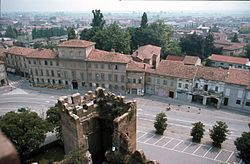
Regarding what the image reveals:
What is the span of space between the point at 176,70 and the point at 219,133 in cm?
2418

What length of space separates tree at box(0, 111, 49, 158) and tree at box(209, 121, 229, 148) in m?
28.4

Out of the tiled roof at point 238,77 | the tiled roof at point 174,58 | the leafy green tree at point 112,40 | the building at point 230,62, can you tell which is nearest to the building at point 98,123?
the tiled roof at point 238,77

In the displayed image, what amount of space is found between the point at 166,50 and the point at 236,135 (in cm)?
5751

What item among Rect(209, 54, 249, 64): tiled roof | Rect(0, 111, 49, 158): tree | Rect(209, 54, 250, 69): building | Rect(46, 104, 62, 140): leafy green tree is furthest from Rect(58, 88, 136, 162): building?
Rect(209, 54, 249, 64): tiled roof

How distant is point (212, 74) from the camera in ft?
192

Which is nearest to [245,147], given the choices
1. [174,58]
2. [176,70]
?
[176,70]

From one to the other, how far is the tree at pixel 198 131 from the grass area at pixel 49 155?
23301 mm

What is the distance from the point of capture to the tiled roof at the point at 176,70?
198ft

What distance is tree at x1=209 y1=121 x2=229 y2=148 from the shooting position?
134 ft

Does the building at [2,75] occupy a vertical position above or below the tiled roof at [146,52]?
below

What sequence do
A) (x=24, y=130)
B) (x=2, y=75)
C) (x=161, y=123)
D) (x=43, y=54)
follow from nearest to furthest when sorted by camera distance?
(x=24, y=130) → (x=161, y=123) → (x=43, y=54) → (x=2, y=75)

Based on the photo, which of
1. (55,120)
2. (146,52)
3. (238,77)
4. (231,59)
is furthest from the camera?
(231,59)

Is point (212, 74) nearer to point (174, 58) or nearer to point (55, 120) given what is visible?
point (174, 58)

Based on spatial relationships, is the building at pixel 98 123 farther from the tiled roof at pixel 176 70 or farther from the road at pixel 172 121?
the tiled roof at pixel 176 70
